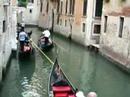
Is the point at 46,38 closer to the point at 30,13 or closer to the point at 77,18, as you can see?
the point at 77,18

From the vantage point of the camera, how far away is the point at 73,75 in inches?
442

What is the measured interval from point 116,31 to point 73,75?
9.32ft

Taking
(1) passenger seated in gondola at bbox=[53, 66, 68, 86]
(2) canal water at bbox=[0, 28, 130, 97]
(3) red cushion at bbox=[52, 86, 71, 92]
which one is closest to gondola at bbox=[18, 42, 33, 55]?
(2) canal water at bbox=[0, 28, 130, 97]

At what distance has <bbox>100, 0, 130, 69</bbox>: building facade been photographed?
12109 mm

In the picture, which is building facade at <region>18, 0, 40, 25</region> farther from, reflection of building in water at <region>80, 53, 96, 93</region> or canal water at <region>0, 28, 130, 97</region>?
reflection of building in water at <region>80, 53, 96, 93</region>

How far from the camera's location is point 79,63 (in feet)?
44.0

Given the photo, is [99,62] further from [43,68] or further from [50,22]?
[50,22]

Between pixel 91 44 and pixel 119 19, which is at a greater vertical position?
pixel 119 19

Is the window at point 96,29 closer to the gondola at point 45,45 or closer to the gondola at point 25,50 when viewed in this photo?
the gondola at point 45,45

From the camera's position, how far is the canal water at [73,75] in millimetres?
9336

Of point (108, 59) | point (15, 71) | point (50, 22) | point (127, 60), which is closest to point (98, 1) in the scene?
point (108, 59)

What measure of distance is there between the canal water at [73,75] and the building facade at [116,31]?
0.35m

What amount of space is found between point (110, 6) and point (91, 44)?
300cm

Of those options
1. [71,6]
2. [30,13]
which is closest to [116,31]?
[71,6]
